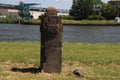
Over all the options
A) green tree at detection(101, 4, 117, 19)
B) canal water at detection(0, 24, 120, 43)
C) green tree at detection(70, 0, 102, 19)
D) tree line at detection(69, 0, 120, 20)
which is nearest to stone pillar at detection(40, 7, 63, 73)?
canal water at detection(0, 24, 120, 43)

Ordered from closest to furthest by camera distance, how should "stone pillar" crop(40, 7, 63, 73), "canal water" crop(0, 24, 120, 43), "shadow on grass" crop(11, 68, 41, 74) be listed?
"stone pillar" crop(40, 7, 63, 73)
"shadow on grass" crop(11, 68, 41, 74)
"canal water" crop(0, 24, 120, 43)

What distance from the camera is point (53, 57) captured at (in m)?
11.2

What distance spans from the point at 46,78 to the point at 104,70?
2.30 m

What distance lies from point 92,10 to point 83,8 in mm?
3512

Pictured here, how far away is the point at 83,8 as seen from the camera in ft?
462

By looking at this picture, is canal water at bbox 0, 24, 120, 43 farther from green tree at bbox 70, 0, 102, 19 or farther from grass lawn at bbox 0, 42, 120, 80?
green tree at bbox 70, 0, 102, 19

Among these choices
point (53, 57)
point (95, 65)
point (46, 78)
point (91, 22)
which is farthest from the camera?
point (91, 22)

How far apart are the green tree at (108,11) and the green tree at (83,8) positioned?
4.05 m

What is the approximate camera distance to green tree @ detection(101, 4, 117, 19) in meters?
136

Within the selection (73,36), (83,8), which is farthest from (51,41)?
(83,8)

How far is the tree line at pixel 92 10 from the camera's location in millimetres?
136250

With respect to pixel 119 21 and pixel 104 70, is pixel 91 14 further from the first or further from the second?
pixel 104 70

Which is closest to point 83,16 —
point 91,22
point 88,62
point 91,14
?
point 91,14

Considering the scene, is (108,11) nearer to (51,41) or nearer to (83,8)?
(83,8)
